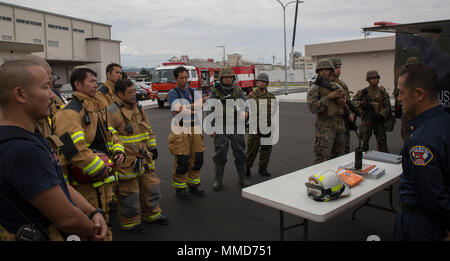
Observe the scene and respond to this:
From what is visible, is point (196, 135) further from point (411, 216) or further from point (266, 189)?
point (411, 216)

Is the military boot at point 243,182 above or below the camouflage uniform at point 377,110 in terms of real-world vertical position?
below

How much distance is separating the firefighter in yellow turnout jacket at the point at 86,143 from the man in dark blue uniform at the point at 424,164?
2.23 m

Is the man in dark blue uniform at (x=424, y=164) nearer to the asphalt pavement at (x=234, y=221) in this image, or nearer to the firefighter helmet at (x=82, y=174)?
the asphalt pavement at (x=234, y=221)

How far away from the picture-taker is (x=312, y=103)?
180 inches

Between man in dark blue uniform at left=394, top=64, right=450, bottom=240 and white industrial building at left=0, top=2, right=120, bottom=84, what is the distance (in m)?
37.9

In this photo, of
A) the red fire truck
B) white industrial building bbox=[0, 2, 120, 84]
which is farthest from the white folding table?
white industrial building bbox=[0, 2, 120, 84]

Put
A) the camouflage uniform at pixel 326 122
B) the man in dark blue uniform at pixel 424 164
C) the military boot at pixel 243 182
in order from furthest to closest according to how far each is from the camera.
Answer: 1. the military boot at pixel 243 182
2. the camouflage uniform at pixel 326 122
3. the man in dark blue uniform at pixel 424 164

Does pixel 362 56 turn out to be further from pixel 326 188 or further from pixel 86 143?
pixel 86 143

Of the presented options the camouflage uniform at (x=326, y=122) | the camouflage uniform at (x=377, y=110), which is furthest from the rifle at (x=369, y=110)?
the camouflage uniform at (x=326, y=122)

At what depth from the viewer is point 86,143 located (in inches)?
110

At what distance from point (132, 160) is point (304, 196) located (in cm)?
194

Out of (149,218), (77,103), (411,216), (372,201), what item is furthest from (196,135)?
(411,216)

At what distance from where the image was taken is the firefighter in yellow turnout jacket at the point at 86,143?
2.54 m

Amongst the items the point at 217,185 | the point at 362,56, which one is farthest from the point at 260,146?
the point at 362,56
